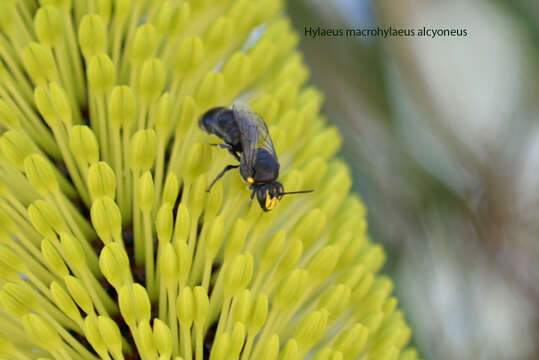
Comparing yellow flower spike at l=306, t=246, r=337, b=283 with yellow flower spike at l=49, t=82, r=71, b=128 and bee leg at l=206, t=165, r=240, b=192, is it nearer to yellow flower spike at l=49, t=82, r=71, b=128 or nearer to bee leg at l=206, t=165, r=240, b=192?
bee leg at l=206, t=165, r=240, b=192

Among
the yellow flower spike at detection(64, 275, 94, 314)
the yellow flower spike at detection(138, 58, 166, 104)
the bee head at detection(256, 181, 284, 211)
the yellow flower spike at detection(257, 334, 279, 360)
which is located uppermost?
the yellow flower spike at detection(138, 58, 166, 104)

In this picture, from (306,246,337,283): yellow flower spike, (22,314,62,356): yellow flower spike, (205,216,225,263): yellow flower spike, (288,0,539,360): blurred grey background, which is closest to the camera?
(22,314,62,356): yellow flower spike

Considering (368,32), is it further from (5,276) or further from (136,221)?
(5,276)

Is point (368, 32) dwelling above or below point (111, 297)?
above

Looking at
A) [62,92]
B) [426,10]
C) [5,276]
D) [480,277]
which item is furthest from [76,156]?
[426,10]

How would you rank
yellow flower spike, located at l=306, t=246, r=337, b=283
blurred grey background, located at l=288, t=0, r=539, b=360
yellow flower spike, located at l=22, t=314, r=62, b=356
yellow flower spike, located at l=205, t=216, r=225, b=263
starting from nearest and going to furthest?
1. yellow flower spike, located at l=22, t=314, r=62, b=356
2. yellow flower spike, located at l=205, t=216, r=225, b=263
3. yellow flower spike, located at l=306, t=246, r=337, b=283
4. blurred grey background, located at l=288, t=0, r=539, b=360

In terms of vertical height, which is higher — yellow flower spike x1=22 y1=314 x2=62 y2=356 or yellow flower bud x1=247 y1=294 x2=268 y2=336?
yellow flower spike x1=22 y1=314 x2=62 y2=356

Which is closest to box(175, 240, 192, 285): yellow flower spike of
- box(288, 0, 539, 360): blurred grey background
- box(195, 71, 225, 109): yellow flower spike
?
box(195, 71, 225, 109): yellow flower spike

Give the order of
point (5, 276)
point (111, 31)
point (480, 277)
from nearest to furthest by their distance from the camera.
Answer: point (5, 276)
point (111, 31)
point (480, 277)
